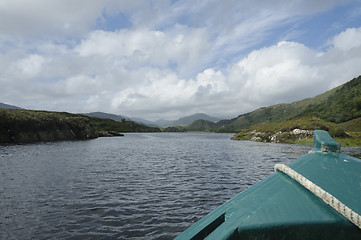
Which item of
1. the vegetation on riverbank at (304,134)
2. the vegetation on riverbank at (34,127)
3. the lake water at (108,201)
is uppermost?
the vegetation on riverbank at (34,127)

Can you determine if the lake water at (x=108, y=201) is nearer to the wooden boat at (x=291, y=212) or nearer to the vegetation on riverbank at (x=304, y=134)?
the wooden boat at (x=291, y=212)

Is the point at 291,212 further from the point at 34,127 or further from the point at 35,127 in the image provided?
the point at 35,127

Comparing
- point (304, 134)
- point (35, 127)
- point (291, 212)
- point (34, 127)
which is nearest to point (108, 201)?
point (291, 212)

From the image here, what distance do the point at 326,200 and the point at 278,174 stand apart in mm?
1119

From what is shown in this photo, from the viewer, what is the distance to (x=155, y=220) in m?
11.2

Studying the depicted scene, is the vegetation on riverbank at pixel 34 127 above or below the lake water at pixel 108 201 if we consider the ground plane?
above

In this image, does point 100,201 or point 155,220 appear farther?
point 100,201

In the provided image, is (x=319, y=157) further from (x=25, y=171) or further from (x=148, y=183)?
(x=25, y=171)

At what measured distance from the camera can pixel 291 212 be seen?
2.65 metres

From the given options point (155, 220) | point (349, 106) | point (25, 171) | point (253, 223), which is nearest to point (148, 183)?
point (155, 220)

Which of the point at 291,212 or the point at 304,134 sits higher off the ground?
the point at 291,212

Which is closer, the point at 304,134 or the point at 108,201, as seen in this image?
the point at 108,201

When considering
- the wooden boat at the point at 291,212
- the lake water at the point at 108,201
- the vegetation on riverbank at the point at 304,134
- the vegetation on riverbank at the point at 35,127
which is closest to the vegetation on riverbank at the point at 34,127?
the vegetation on riverbank at the point at 35,127

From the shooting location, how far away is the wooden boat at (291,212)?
8.14ft
